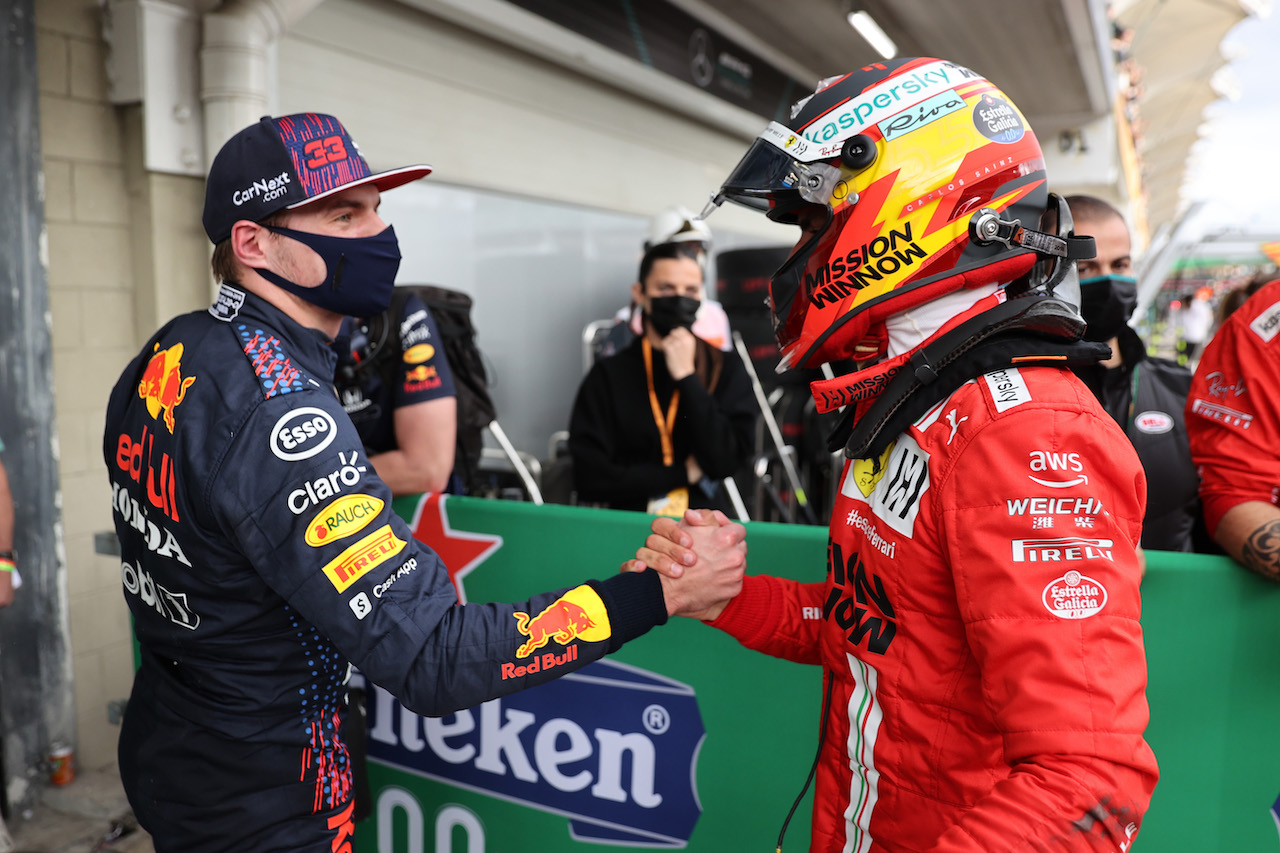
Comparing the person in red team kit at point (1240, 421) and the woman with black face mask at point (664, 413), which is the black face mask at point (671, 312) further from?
the person in red team kit at point (1240, 421)

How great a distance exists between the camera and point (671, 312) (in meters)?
3.18

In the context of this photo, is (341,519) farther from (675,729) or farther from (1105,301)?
(1105,301)

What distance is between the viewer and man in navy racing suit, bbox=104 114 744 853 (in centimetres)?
128

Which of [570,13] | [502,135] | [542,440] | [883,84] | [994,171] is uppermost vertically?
[570,13]

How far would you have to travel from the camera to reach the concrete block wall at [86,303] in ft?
9.92

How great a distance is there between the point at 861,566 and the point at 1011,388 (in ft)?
1.08

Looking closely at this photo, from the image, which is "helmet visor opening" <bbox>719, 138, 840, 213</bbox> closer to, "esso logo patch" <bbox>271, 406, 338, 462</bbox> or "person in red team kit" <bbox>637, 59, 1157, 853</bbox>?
"person in red team kit" <bbox>637, 59, 1157, 853</bbox>

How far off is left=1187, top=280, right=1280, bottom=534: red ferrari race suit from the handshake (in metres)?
1.05

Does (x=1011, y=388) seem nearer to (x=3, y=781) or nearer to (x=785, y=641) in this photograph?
(x=785, y=641)

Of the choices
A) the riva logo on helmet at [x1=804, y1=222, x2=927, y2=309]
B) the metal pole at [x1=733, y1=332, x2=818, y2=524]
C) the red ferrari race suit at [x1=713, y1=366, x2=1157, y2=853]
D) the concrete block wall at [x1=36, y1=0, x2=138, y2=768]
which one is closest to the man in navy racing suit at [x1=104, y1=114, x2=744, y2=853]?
the red ferrari race suit at [x1=713, y1=366, x2=1157, y2=853]

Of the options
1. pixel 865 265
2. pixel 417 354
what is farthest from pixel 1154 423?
pixel 417 354

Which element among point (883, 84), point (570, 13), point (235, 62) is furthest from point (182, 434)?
point (570, 13)

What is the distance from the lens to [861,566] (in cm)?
121

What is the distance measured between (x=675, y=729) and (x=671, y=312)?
165 centimetres
